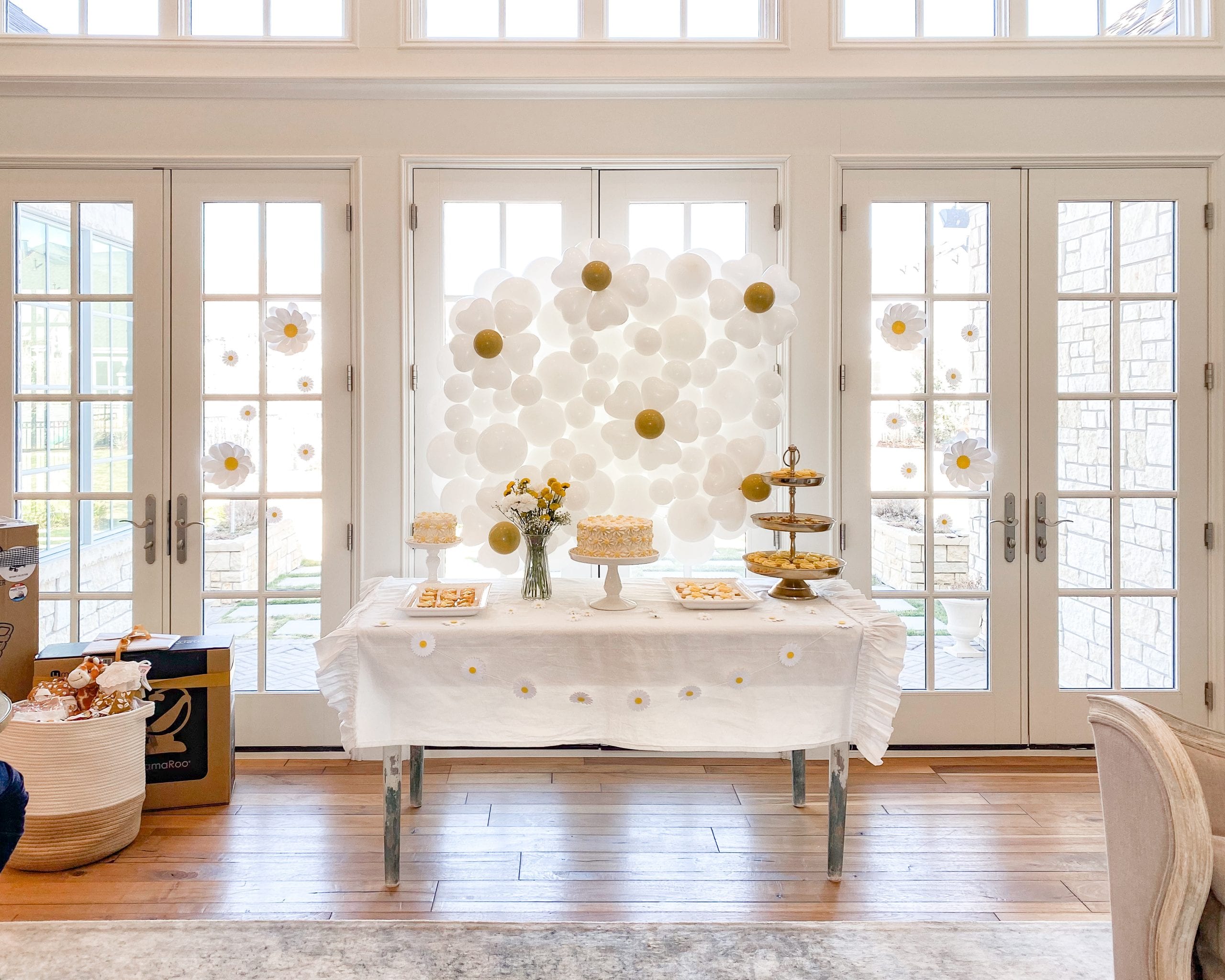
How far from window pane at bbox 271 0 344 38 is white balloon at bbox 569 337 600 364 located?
5.28ft

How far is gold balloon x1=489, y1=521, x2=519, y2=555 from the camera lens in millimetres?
2676

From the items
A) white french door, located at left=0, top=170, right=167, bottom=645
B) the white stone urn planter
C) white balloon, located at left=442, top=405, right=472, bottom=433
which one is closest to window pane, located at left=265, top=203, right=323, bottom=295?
white french door, located at left=0, top=170, right=167, bottom=645

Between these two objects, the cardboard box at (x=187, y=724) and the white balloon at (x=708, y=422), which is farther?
the white balloon at (x=708, y=422)

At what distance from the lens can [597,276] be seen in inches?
107

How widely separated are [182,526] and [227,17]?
6.59 ft

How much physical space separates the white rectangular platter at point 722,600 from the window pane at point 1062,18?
2523 millimetres

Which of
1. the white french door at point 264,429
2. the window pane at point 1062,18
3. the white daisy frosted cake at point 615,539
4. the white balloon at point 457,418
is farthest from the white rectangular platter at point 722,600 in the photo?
the window pane at point 1062,18

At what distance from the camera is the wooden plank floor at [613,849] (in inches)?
85.4

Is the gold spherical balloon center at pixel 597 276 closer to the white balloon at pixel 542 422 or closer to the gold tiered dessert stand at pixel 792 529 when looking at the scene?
the white balloon at pixel 542 422

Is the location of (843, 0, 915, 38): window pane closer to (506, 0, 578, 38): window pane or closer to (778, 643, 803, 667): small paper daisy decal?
(506, 0, 578, 38): window pane

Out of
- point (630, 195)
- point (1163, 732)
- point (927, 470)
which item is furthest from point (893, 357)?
point (1163, 732)

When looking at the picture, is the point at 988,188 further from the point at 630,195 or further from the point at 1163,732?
the point at 1163,732

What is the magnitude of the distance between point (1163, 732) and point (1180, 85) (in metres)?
2.83

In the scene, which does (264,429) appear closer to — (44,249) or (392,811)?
(44,249)
